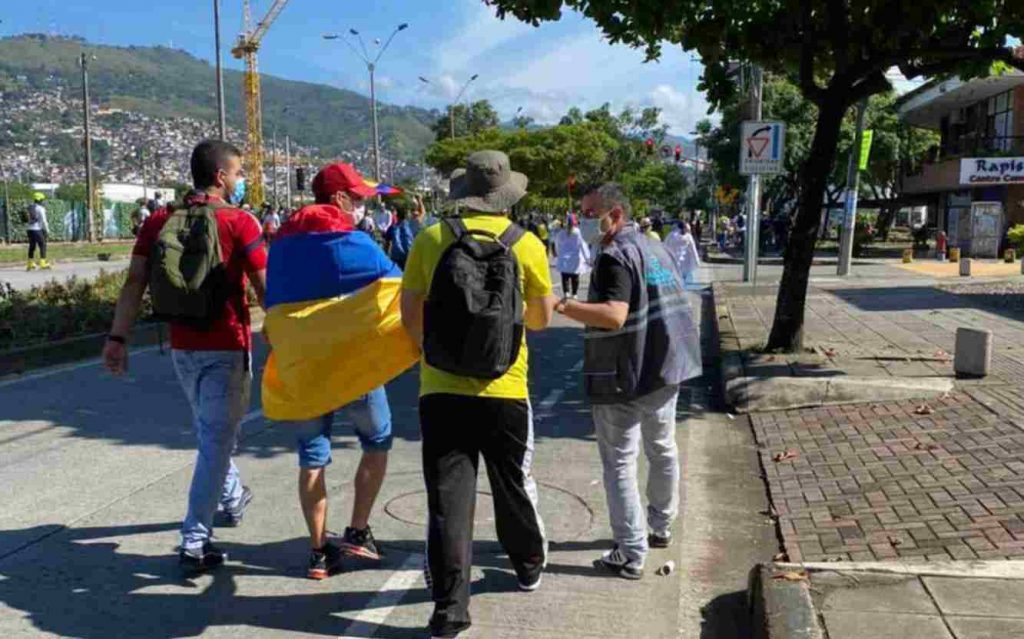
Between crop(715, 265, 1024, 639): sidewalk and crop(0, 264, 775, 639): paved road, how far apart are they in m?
0.33

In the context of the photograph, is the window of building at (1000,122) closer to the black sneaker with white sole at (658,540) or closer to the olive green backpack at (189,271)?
the black sneaker with white sole at (658,540)

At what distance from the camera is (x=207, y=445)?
15.0ft

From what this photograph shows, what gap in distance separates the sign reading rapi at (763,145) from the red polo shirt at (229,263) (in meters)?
14.6

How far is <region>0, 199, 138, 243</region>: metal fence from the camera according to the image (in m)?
43.1

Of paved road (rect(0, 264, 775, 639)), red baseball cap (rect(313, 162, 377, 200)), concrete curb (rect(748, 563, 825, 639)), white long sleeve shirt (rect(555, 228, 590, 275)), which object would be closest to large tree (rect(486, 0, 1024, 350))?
paved road (rect(0, 264, 775, 639))

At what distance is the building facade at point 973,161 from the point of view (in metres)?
32.0

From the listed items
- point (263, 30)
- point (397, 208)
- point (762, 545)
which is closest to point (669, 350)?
point (762, 545)

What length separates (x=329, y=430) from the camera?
4.52m

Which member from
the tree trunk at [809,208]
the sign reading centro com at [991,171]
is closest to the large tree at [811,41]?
the tree trunk at [809,208]

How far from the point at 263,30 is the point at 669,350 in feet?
278

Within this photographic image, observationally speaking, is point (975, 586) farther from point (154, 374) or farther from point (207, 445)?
point (154, 374)

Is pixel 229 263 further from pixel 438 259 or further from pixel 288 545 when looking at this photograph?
pixel 288 545

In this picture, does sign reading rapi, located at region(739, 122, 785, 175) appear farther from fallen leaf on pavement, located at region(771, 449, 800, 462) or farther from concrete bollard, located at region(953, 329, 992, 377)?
fallen leaf on pavement, located at region(771, 449, 800, 462)

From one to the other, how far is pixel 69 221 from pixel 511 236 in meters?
50.7
